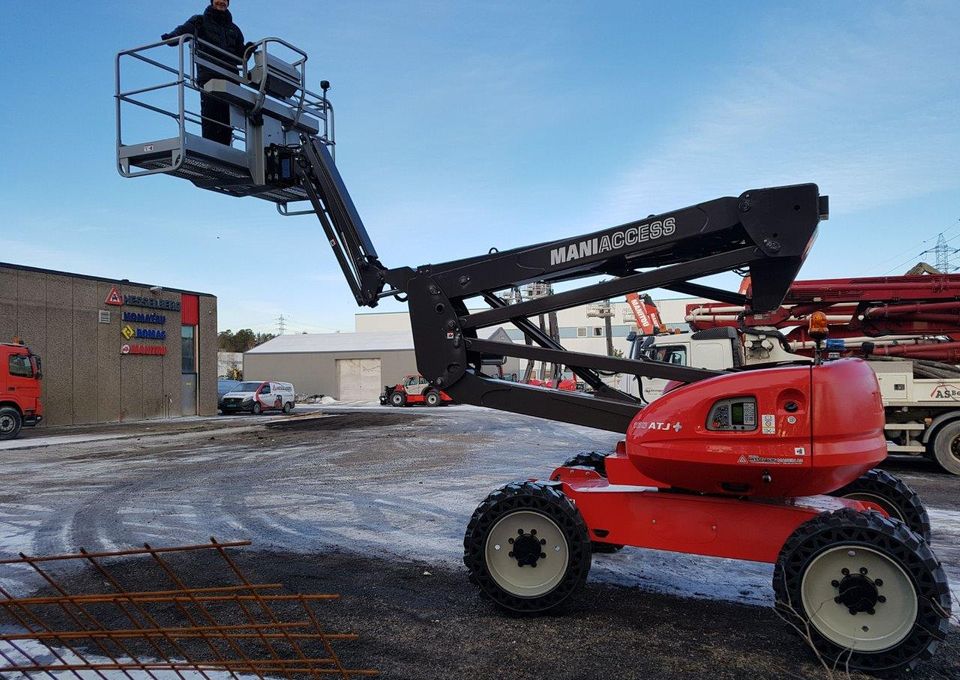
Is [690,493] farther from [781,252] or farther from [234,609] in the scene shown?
[234,609]

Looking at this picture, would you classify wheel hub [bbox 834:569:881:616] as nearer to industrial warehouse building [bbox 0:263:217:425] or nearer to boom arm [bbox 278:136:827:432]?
boom arm [bbox 278:136:827:432]

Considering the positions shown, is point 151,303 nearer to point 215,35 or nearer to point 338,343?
point 338,343

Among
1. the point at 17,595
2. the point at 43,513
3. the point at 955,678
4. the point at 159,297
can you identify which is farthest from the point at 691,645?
the point at 159,297

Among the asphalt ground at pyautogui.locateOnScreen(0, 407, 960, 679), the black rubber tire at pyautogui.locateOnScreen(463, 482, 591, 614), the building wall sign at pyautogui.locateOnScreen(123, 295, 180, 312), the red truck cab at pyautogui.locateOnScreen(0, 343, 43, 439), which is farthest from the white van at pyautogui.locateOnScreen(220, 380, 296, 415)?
the black rubber tire at pyautogui.locateOnScreen(463, 482, 591, 614)

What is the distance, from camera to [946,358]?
1298 centimetres

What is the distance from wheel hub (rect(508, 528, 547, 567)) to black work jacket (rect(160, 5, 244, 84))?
5095 mm

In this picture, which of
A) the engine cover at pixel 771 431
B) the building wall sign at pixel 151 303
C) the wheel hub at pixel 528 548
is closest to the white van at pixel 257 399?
the building wall sign at pixel 151 303

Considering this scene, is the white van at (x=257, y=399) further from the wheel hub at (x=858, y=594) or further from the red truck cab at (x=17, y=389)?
the wheel hub at (x=858, y=594)

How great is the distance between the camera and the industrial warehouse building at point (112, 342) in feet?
84.2

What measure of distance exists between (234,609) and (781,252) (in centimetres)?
461

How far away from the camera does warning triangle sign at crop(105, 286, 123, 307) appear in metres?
28.3

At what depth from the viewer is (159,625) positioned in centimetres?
461

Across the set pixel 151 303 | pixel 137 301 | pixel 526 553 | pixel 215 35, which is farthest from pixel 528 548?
pixel 151 303

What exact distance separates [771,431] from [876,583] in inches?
40.2
